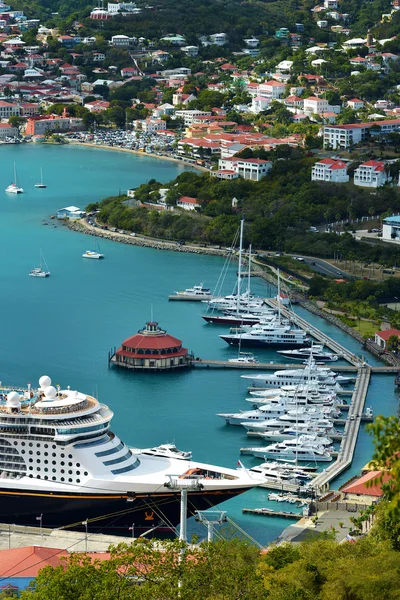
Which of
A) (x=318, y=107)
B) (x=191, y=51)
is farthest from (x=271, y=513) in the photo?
(x=191, y=51)

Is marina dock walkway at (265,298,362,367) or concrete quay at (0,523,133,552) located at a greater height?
concrete quay at (0,523,133,552)

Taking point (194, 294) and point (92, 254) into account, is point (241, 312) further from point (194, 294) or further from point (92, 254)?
point (92, 254)

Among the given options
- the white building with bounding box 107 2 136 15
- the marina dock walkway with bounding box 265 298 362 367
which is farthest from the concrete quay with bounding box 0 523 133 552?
the white building with bounding box 107 2 136 15

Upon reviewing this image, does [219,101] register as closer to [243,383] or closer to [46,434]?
[243,383]

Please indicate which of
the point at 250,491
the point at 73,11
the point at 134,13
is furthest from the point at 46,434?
the point at 73,11

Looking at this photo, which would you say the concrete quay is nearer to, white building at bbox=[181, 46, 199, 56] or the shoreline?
the shoreline

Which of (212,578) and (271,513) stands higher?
(212,578)
